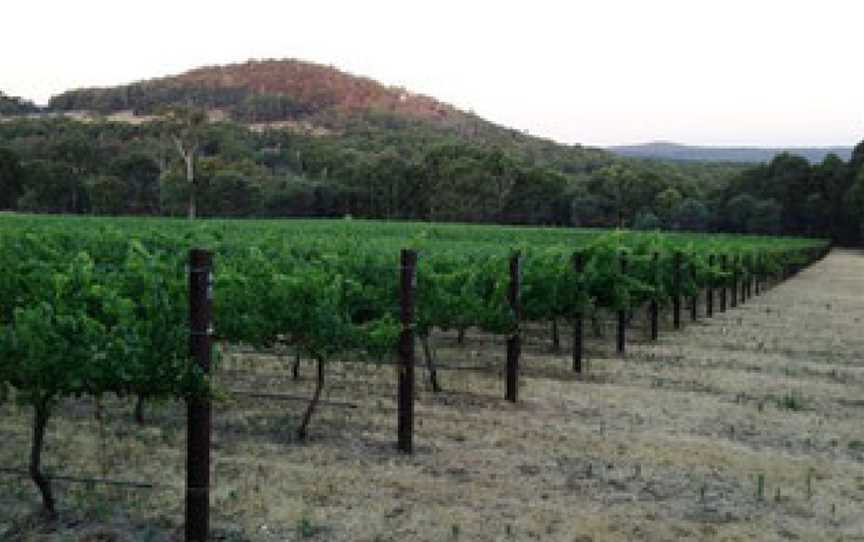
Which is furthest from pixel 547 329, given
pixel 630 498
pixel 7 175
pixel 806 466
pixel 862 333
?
pixel 7 175

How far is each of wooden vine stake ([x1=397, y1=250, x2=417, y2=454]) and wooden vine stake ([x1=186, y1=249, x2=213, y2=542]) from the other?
291 centimetres

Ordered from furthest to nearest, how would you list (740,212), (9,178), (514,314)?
(740,212) < (9,178) < (514,314)

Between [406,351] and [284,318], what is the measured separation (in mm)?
1221

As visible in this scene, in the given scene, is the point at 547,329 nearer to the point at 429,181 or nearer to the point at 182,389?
the point at 182,389

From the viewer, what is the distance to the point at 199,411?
20.3 ft

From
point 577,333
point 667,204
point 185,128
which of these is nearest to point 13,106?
point 185,128

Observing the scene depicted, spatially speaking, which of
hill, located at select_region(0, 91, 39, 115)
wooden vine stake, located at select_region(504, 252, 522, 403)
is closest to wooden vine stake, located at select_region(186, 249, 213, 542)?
wooden vine stake, located at select_region(504, 252, 522, 403)

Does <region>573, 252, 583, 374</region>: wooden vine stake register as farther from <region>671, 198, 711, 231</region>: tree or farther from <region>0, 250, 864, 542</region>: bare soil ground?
<region>671, 198, 711, 231</region>: tree

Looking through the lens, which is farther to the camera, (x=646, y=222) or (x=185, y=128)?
(x=185, y=128)

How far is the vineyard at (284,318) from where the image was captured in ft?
19.8

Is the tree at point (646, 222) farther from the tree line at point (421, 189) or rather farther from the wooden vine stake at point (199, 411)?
the wooden vine stake at point (199, 411)

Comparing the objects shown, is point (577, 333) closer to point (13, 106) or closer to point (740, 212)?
point (740, 212)

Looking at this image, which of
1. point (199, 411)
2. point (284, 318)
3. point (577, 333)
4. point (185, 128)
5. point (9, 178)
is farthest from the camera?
point (185, 128)

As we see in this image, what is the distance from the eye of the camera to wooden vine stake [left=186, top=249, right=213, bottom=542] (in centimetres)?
597
